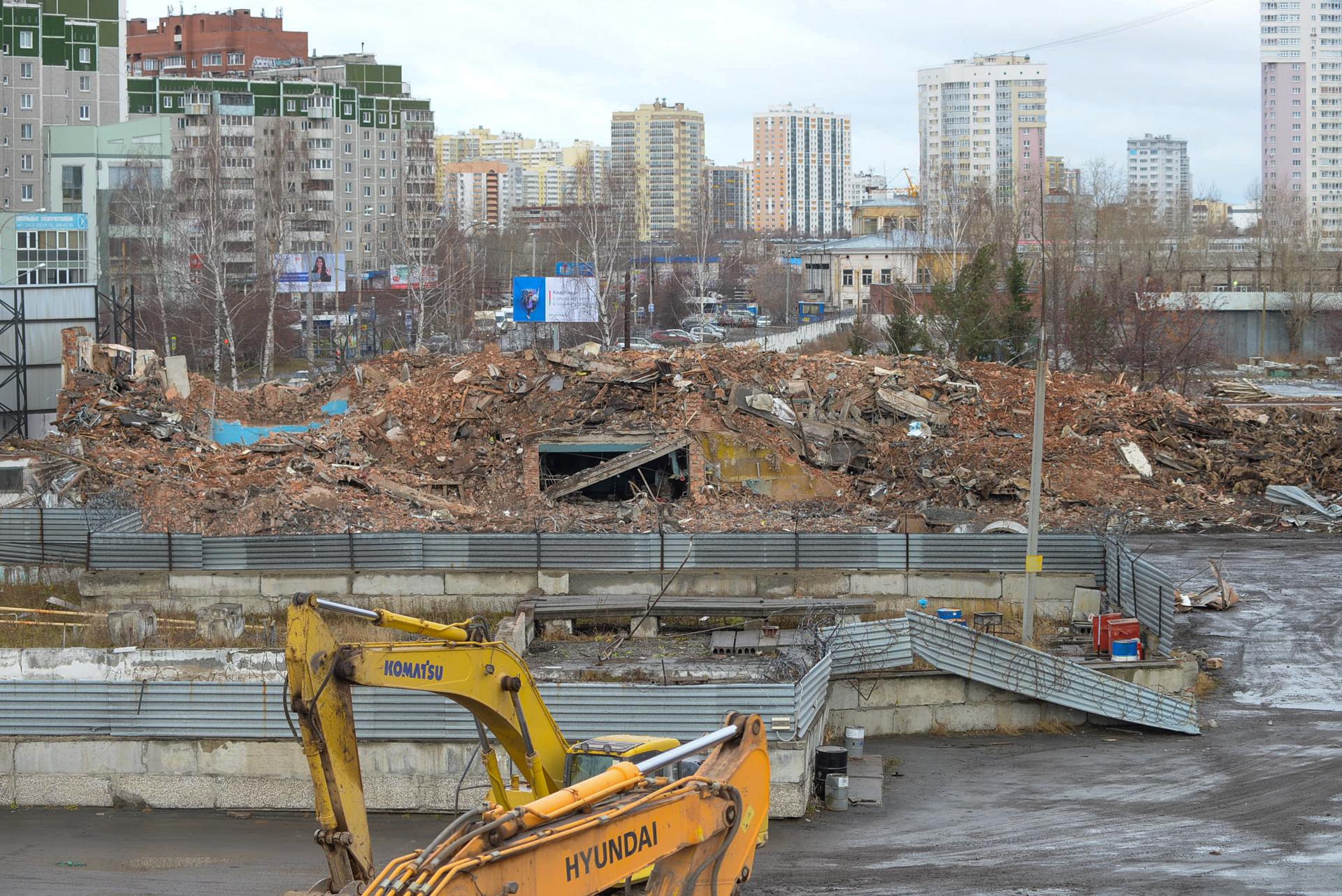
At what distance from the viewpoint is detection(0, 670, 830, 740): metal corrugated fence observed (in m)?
13.2

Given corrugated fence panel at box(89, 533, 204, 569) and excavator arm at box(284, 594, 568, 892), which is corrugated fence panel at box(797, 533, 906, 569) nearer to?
corrugated fence panel at box(89, 533, 204, 569)

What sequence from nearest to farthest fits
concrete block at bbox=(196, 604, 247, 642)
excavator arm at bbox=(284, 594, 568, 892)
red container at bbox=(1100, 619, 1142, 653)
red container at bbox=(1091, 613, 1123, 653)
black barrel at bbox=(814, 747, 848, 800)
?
excavator arm at bbox=(284, 594, 568, 892) < black barrel at bbox=(814, 747, 848, 800) < concrete block at bbox=(196, 604, 247, 642) < red container at bbox=(1100, 619, 1142, 653) < red container at bbox=(1091, 613, 1123, 653)

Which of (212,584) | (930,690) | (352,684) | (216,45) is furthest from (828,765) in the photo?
(216,45)

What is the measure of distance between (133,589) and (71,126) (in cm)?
5111

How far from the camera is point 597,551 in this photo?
66.5ft

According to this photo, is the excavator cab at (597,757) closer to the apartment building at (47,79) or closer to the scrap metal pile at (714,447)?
the scrap metal pile at (714,447)

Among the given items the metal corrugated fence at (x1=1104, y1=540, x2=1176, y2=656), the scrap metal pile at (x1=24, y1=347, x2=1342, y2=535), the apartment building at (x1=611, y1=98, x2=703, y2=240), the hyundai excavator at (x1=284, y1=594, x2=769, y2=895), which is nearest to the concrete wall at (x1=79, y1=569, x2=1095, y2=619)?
the metal corrugated fence at (x1=1104, y1=540, x2=1176, y2=656)

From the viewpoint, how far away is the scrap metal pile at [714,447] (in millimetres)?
24328

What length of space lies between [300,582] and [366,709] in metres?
7.42

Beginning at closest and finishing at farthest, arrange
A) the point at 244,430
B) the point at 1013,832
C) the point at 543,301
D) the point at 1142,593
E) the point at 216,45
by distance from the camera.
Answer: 1. the point at 1013,832
2. the point at 1142,593
3. the point at 244,430
4. the point at 543,301
5. the point at 216,45

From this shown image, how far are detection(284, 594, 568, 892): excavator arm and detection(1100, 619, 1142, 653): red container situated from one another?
10.7m

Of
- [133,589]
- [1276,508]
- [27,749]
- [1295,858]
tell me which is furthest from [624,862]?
[1276,508]

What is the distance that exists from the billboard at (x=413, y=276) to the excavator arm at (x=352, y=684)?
43873mm

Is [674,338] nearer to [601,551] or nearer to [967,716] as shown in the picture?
[601,551]
